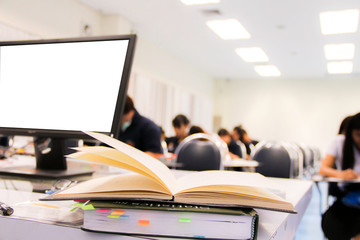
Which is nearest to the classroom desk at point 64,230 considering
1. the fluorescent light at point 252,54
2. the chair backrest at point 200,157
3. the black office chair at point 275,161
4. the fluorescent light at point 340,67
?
the chair backrest at point 200,157

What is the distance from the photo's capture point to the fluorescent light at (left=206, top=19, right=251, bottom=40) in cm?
549

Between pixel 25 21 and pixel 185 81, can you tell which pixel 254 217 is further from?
pixel 185 81

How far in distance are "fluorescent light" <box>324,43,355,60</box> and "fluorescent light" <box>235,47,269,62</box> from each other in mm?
1265

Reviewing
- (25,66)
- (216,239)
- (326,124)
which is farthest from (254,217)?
(326,124)

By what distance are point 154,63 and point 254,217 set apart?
6773 millimetres

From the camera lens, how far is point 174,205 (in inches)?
18.4

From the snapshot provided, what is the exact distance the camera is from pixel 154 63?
7.06 meters

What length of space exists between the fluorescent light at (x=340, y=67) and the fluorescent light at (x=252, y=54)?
5.25 ft

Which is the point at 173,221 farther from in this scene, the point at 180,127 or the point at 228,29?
the point at 228,29

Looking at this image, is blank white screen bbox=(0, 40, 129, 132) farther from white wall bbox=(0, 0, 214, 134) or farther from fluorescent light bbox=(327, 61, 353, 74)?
fluorescent light bbox=(327, 61, 353, 74)

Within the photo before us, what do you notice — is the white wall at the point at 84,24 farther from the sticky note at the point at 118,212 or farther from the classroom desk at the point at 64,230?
the sticky note at the point at 118,212

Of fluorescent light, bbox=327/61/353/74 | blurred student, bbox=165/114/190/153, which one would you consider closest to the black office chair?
blurred student, bbox=165/114/190/153

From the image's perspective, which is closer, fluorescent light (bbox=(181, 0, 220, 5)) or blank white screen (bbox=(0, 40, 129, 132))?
blank white screen (bbox=(0, 40, 129, 132))

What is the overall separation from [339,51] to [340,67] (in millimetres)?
1512
